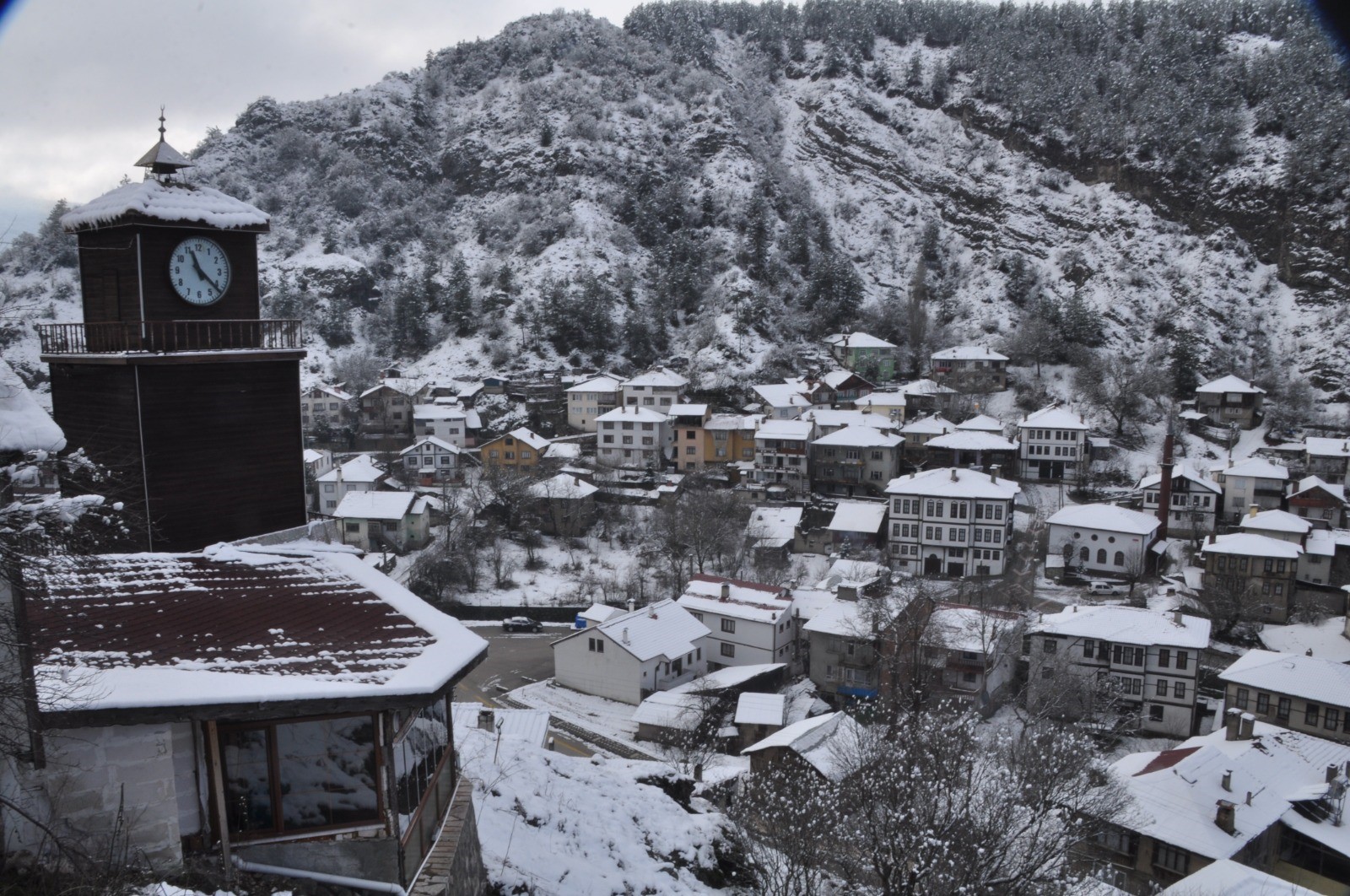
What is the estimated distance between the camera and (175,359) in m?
8.70

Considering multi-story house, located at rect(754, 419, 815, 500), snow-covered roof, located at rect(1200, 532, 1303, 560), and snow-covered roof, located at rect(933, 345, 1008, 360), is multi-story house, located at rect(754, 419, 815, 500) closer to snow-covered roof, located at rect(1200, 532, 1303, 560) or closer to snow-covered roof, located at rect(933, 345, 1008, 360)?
snow-covered roof, located at rect(933, 345, 1008, 360)

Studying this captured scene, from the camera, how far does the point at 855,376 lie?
5153 centimetres

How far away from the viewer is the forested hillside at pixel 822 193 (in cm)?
5856

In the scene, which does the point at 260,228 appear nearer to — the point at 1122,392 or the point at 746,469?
the point at 746,469

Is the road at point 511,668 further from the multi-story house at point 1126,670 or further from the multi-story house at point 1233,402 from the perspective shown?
the multi-story house at point 1233,402

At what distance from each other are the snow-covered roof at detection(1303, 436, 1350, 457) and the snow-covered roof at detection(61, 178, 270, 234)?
152 feet

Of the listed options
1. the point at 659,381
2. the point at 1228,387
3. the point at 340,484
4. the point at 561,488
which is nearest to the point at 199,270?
the point at 561,488

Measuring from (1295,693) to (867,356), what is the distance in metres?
37.0

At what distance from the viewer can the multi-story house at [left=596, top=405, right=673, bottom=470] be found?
4428 centimetres

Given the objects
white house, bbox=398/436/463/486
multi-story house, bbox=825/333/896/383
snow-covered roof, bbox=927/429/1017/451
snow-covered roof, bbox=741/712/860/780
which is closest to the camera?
snow-covered roof, bbox=741/712/860/780

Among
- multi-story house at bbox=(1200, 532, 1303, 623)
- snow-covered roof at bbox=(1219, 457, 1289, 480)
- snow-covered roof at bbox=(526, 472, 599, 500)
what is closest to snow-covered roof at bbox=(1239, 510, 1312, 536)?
multi-story house at bbox=(1200, 532, 1303, 623)

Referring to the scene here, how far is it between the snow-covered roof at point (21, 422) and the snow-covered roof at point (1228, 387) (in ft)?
178

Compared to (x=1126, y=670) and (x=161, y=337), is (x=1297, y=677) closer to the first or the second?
(x=1126, y=670)

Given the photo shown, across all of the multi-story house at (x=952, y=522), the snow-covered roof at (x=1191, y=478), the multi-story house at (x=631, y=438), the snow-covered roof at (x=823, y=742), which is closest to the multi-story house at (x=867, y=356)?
the multi-story house at (x=631, y=438)
